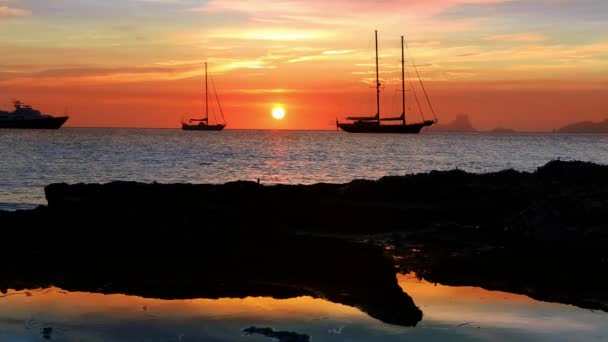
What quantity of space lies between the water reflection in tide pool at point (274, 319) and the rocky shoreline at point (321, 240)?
44 cm

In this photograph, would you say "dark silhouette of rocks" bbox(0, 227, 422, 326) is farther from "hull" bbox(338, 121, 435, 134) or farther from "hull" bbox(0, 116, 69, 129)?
"hull" bbox(0, 116, 69, 129)

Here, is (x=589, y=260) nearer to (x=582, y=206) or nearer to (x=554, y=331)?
(x=582, y=206)

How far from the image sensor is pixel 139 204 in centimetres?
1684

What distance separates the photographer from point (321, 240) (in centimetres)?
1509

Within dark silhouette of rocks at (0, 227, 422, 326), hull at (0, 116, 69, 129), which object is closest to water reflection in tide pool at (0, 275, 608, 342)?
dark silhouette of rocks at (0, 227, 422, 326)

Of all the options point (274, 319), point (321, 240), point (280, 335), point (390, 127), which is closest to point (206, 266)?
point (321, 240)

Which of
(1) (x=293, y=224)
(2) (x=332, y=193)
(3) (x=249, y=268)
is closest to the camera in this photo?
(3) (x=249, y=268)

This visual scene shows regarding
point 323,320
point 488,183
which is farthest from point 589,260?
point 488,183

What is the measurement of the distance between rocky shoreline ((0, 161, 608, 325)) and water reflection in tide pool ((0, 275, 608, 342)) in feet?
1.45

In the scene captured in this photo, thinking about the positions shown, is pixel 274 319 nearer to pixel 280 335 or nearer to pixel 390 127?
pixel 280 335

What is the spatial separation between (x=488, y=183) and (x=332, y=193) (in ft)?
17.1

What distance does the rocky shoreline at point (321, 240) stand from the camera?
1117 cm

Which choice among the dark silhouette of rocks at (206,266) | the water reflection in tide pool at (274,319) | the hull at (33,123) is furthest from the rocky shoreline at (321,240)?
the hull at (33,123)

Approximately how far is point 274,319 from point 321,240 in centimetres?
601
